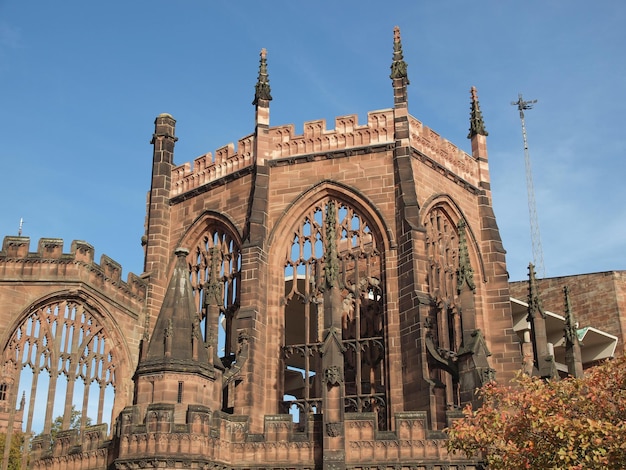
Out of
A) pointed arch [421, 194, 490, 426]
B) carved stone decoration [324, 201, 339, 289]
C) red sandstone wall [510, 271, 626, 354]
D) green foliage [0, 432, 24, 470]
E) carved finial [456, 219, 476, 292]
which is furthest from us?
red sandstone wall [510, 271, 626, 354]

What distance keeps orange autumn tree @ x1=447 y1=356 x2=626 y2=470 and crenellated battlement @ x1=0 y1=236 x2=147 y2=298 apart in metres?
13.7

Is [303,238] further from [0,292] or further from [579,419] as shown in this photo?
[579,419]

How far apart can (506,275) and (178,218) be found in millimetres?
10890

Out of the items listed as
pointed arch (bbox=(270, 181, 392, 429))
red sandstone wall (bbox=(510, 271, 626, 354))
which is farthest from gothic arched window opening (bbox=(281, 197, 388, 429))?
red sandstone wall (bbox=(510, 271, 626, 354))

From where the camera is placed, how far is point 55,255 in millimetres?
27688

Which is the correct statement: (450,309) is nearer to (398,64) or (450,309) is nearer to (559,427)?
(398,64)

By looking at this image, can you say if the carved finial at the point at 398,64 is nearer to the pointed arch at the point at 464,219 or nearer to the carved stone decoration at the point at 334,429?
the pointed arch at the point at 464,219

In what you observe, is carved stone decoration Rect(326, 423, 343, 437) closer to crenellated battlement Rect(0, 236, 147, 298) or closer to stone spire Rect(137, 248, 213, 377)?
stone spire Rect(137, 248, 213, 377)

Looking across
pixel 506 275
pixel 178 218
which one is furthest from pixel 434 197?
pixel 178 218

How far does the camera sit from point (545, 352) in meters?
27.9

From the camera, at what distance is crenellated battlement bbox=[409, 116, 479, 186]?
2981 cm

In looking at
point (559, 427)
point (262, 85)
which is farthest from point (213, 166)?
point (559, 427)

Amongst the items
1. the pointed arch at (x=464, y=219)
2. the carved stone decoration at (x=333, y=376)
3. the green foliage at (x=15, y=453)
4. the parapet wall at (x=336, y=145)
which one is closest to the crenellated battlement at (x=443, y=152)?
the parapet wall at (x=336, y=145)

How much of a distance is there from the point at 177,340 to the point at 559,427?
1004 centimetres
